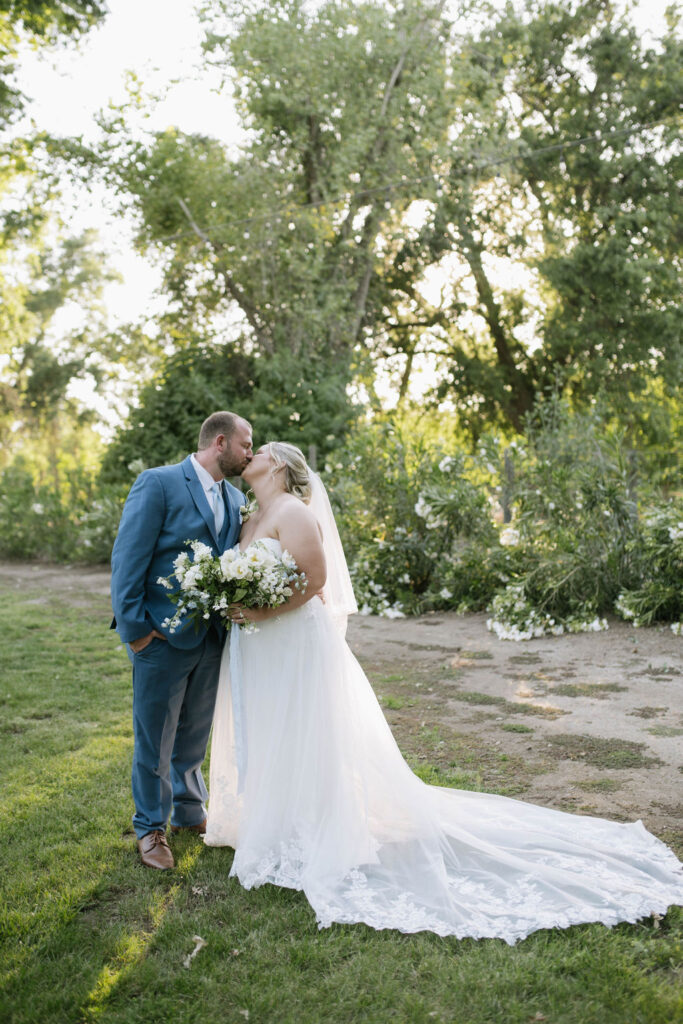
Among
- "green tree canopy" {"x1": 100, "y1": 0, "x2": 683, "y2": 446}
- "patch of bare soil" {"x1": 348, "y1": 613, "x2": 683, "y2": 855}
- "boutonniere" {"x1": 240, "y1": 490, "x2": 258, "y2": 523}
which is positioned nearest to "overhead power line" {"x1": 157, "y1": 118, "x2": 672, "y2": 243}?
"green tree canopy" {"x1": 100, "y1": 0, "x2": 683, "y2": 446}

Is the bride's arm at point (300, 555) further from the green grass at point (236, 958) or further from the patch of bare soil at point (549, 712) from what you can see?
the patch of bare soil at point (549, 712)

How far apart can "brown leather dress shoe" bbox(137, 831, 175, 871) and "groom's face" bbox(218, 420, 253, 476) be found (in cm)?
175

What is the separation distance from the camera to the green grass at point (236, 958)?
2891mm

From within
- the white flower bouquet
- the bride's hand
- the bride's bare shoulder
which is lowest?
the bride's hand

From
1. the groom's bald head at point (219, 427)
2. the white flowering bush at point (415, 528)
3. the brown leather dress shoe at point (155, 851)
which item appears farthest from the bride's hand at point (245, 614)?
the white flowering bush at point (415, 528)

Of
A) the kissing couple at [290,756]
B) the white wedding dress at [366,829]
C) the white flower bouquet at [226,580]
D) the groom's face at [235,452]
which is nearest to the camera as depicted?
the white wedding dress at [366,829]

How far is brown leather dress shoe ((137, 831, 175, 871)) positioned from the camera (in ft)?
13.1

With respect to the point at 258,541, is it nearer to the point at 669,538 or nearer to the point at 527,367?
the point at 669,538

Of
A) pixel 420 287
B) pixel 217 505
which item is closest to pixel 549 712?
pixel 217 505

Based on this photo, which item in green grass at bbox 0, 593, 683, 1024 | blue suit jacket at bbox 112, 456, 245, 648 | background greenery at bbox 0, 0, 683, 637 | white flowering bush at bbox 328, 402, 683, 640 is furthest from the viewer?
background greenery at bbox 0, 0, 683, 637

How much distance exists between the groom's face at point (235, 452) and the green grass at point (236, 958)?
1830mm

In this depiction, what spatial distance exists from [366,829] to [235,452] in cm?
184

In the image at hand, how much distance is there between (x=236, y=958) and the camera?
321 cm

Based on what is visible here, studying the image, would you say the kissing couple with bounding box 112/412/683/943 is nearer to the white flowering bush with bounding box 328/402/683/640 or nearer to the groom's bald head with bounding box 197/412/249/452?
the groom's bald head with bounding box 197/412/249/452
